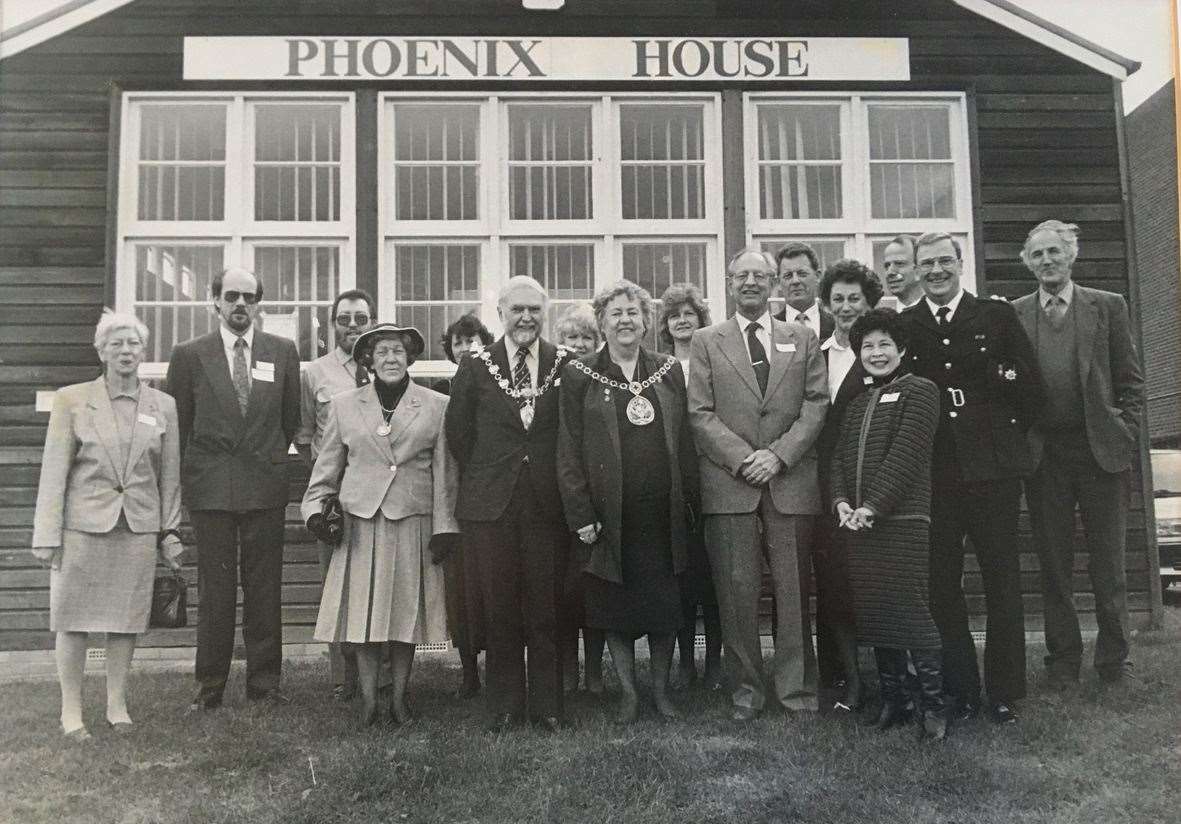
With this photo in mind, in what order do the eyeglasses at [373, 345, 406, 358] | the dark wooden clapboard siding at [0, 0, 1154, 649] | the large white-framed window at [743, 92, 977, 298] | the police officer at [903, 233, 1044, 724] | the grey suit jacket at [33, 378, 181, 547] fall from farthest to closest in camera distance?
the large white-framed window at [743, 92, 977, 298]
the dark wooden clapboard siding at [0, 0, 1154, 649]
the eyeglasses at [373, 345, 406, 358]
the grey suit jacket at [33, 378, 181, 547]
the police officer at [903, 233, 1044, 724]

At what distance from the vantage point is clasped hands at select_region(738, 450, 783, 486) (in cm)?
370

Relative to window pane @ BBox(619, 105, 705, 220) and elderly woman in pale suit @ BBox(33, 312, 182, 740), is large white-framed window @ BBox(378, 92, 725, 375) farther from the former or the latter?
elderly woman in pale suit @ BBox(33, 312, 182, 740)

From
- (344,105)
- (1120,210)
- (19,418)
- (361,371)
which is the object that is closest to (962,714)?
(361,371)

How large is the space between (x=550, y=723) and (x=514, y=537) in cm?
72

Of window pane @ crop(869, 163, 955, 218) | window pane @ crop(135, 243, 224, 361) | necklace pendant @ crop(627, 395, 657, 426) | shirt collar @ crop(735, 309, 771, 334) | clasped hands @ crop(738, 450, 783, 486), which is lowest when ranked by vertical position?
clasped hands @ crop(738, 450, 783, 486)

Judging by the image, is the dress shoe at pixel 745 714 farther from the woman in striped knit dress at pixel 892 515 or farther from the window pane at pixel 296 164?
the window pane at pixel 296 164

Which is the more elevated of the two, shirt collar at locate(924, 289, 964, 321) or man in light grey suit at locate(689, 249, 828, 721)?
shirt collar at locate(924, 289, 964, 321)

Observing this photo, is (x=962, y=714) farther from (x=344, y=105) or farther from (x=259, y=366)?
(x=344, y=105)

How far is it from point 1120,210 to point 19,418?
22.8ft

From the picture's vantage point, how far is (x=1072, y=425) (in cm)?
405

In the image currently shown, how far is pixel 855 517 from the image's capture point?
11.5 ft

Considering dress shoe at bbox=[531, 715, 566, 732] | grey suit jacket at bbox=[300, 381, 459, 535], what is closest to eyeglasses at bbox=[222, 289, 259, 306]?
grey suit jacket at bbox=[300, 381, 459, 535]

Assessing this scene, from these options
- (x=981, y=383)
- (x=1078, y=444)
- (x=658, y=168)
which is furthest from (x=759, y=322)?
(x=658, y=168)

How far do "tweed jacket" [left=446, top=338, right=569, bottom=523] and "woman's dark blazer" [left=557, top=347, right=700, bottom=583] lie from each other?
0.07 meters
